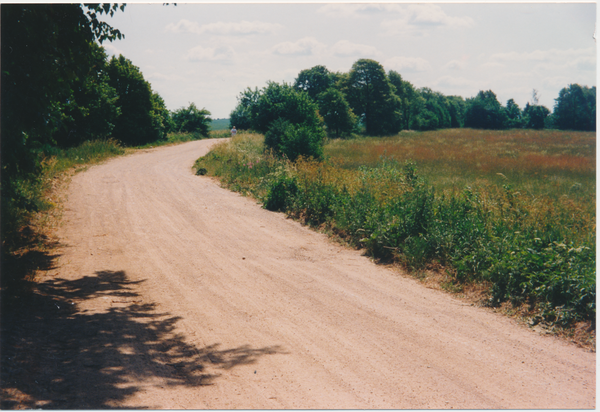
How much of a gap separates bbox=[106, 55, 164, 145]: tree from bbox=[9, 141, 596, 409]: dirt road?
25020 mm

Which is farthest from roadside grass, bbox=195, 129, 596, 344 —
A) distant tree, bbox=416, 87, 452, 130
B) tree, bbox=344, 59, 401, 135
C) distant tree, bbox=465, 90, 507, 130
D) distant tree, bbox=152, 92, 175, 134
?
distant tree, bbox=416, 87, 452, 130

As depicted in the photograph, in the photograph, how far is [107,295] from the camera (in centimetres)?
618

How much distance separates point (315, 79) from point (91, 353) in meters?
66.3

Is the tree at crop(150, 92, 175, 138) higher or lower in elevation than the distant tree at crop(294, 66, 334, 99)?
lower

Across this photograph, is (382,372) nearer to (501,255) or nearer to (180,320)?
(180,320)

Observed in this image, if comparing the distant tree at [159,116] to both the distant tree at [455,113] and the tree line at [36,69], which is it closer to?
the tree line at [36,69]

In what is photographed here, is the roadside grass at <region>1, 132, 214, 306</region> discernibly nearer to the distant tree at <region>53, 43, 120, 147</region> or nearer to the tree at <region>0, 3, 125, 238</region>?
the tree at <region>0, 3, 125, 238</region>

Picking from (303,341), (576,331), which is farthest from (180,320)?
(576,331)

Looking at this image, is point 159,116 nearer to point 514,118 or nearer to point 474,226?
point 474,226

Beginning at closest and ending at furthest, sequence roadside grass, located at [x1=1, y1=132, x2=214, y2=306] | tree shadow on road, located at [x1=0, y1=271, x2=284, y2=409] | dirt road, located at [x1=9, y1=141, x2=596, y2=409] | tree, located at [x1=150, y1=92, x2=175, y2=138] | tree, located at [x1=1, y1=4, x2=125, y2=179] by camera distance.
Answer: tree shadow on road, located at [x1=0, y1=271, x2=284, y2=409]
dirt road, located at [x1=9, y1=141, x2=596, y2=409]
tree, located at [x1=1, y1=4, x2=125, y2=179]
roadside grass, located at [x1=1, y1=132, x2=214, y2=306]
tree, located at [x1=150, y1=92, x2=175, y2=138]

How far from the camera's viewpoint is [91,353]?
4.36 m

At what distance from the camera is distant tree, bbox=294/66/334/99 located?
2613 inches

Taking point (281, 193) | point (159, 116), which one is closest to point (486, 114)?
point (159, 116)

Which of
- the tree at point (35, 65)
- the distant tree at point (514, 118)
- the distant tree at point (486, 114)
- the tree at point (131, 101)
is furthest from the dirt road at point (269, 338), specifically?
the distant tree at point (486, 114)
